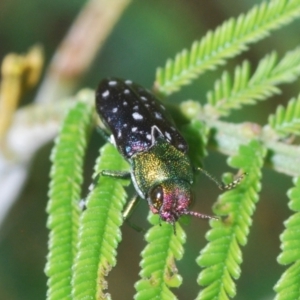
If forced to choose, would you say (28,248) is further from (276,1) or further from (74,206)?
(276,1)

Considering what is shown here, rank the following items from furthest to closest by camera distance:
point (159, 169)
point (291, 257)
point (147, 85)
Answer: point (147, 85) → point (159, 169) → point (291, 257)

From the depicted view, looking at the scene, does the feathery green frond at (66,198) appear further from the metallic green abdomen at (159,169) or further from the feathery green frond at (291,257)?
the feathery green frond at (291,257)

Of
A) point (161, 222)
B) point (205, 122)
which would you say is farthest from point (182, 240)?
point (205, 122)

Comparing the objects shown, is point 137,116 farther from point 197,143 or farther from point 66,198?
point 66,198

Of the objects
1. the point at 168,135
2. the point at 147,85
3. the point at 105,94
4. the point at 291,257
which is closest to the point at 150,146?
the point at 168,135

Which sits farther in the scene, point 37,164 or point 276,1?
point 37,164

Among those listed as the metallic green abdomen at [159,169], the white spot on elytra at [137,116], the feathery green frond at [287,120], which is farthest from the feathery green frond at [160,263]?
the feathery green frond at [287,120]

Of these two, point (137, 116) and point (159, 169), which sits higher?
point (137, 116)
